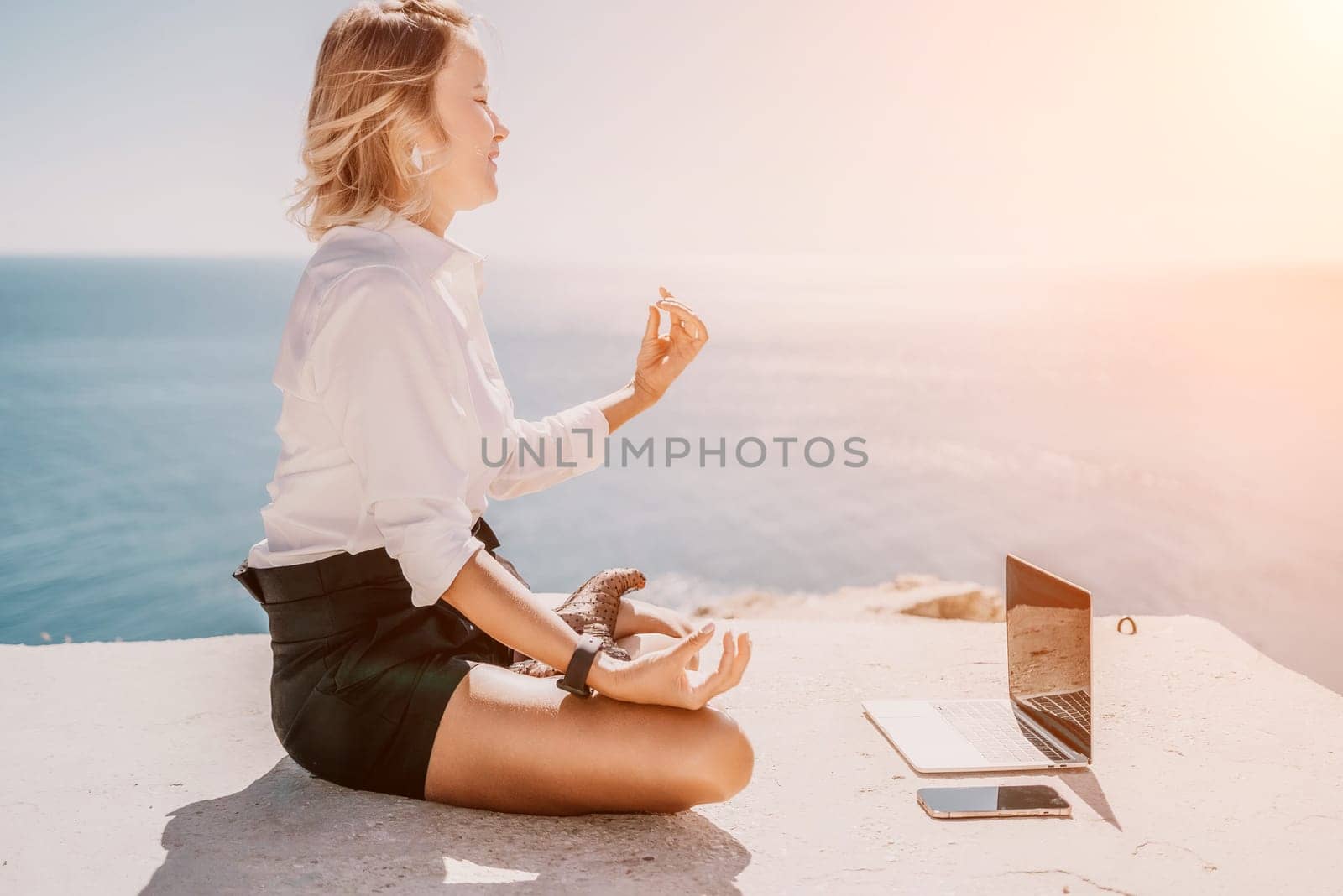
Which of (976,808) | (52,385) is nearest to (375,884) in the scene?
(976,808)

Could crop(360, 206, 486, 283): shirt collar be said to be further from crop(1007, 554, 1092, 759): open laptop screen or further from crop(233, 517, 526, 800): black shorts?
crop(1007, 554, 1092, 759): open laptop screen

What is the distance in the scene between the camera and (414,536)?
1.60 metres

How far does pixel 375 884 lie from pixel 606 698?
0.48 metres

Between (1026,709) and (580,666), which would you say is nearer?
(580,666)

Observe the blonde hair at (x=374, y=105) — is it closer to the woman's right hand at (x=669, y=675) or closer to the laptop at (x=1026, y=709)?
the woman's right hand at (x=669, y=675)

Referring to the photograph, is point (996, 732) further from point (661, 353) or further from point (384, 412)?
point (384, 412)

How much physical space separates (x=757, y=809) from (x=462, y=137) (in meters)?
1.42

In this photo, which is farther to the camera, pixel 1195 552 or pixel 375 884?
pixel 1195 552

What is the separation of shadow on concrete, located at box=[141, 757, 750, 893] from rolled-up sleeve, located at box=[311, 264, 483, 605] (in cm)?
49

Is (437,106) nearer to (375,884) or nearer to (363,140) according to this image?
(363,140)

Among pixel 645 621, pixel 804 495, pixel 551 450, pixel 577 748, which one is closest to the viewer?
pixel 577 748

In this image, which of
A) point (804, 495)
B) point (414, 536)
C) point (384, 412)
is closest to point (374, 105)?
point (384, 412)

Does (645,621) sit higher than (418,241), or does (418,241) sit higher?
(418,241)

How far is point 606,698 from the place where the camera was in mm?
1754
